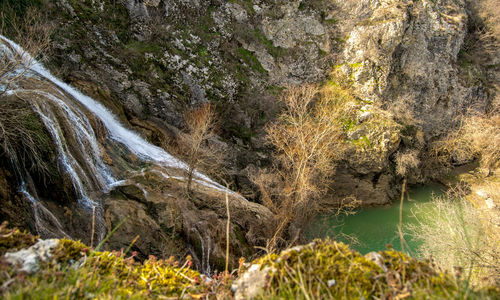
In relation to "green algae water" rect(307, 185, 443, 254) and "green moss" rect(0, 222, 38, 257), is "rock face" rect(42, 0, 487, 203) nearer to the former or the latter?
"green algae water" rect(307, 185, 443, 254)

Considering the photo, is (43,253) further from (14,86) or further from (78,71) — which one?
(78,71)

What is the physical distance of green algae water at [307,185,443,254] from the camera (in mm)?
11805

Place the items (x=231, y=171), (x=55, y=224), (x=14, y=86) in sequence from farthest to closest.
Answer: (x=231, y=171) < (x=14, y=86) < (x=55, y=224)

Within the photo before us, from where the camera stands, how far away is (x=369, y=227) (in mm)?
13375

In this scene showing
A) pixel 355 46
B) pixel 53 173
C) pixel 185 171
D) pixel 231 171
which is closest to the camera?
pixel 53 173

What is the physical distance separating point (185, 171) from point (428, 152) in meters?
15.9

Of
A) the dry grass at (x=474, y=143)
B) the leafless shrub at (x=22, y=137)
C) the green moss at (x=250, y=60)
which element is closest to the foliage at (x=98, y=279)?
the leafless shrub at (x=22, y=137)

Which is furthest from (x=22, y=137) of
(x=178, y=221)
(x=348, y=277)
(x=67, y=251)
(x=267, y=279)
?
(x=348, y=277)

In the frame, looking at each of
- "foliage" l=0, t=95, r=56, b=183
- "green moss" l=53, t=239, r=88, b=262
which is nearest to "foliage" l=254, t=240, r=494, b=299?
"green moss" l=53, t=239, r=88, b=262

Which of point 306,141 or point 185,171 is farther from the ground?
point 306,141

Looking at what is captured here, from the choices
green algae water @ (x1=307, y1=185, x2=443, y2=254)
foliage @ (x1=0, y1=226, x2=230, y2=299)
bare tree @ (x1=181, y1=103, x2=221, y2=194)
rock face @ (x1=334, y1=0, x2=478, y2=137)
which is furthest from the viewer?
rock face @ (x1=334, y1=0, x2=478, y2=137)

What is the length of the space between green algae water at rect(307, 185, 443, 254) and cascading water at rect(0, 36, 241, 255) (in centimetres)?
552

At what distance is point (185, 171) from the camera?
10641 mm

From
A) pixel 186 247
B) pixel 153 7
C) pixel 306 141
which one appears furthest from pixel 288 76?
pixel 186 247
